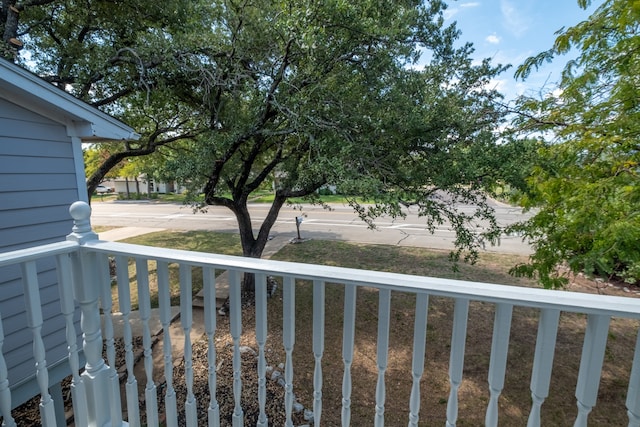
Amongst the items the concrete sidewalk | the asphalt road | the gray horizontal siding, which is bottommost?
the concrete sidewalk

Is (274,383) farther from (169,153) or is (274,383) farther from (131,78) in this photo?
(169,153)

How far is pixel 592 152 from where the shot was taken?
8.09 feet

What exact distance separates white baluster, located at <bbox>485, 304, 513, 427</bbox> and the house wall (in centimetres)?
342

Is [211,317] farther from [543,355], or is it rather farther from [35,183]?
[35,183]

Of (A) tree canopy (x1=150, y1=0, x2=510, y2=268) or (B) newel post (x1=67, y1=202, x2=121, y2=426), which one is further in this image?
(A) tree canopy (x1=150, y1=0, x2=510, y2=268)

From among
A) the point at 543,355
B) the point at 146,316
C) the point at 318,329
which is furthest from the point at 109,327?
the point at 543,355

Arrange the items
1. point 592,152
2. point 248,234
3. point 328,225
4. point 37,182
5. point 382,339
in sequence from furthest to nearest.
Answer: point 328,225 → point 248,234 → point 37,182 → point 592,152 → point 382,339

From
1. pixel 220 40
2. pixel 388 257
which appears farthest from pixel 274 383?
pixel 388 257

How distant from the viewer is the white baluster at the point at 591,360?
0.86 metres

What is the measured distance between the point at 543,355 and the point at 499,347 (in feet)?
0.38

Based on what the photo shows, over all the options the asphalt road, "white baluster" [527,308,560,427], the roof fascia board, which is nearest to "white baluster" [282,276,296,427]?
"white baluster" [527,308,560,427]

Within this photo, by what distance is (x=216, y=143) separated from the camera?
425cm

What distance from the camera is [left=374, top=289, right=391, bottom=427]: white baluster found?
3.49ft

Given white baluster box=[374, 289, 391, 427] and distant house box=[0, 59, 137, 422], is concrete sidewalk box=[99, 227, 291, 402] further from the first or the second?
white baluster box=[374, 289, 391, 427]
